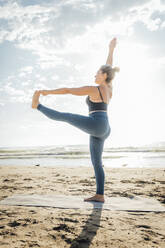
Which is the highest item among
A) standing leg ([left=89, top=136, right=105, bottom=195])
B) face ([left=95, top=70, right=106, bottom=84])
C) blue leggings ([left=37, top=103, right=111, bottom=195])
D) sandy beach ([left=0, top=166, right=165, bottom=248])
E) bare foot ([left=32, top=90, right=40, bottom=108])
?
face ([left=95, top=70, right=106, bottom=84])

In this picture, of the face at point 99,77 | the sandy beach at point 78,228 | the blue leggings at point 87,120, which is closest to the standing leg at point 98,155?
the blue leggings at point 87,120

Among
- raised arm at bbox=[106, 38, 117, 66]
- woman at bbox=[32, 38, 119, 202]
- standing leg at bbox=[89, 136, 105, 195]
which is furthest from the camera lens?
raised arm at bbox=[106, 38, 117, 66]

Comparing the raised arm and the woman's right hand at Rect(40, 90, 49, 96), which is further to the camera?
the raised arm

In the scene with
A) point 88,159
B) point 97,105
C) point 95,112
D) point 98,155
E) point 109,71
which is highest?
point 109,71

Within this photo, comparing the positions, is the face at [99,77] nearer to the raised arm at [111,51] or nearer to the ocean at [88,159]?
the raised arm at [111,51]

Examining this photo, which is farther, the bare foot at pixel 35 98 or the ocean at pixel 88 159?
the ocean at pixel 88 159

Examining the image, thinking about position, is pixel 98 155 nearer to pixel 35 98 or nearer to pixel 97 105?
pixel 97 105

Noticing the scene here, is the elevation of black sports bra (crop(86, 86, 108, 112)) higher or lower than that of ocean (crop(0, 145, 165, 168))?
higher

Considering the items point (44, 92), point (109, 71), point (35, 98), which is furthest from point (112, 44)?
point (35, 98)

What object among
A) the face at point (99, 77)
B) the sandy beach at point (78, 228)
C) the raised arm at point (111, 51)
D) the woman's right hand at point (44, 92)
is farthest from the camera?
the raised arm at point (111, 51)

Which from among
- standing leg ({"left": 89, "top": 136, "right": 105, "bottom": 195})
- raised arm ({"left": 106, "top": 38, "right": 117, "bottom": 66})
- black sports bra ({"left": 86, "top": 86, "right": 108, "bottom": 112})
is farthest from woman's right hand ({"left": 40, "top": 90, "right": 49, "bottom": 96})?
raised arm ({"left": 106, "top": 38, "right": 117, "bottom": 66})

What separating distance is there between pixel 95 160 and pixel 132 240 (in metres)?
1.53

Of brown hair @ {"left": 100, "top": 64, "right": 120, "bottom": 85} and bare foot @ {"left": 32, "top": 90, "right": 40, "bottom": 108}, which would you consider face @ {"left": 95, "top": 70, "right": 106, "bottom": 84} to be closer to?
brown hair @ {"left": 100, "top": 64, "right": 120, "bottom": 85}

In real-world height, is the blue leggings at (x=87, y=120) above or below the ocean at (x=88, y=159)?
above
